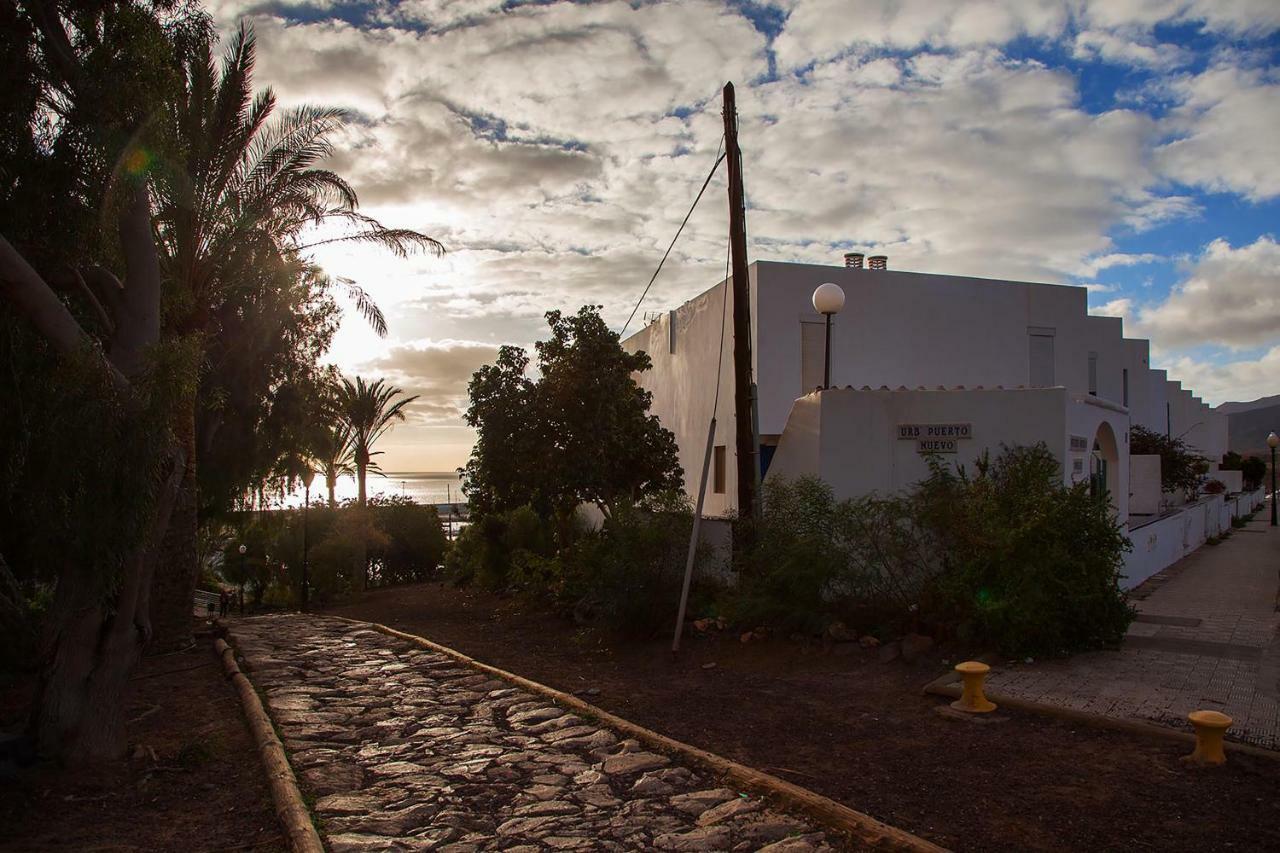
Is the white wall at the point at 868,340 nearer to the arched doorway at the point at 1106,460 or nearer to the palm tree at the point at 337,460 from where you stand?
the arched doorway at the point at 1106,460

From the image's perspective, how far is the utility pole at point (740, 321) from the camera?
11.7m

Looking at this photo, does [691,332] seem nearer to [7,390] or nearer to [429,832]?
[7,390]

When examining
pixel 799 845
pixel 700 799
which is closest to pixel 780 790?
pixel 700 799

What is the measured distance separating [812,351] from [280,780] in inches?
597

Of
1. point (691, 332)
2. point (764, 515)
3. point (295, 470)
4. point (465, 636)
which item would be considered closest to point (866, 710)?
point (764, 515)

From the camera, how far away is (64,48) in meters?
7.08

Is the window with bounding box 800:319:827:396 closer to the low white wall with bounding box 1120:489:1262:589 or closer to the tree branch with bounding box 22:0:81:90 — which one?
the low white wall with bounding box 1120:489:1262:589

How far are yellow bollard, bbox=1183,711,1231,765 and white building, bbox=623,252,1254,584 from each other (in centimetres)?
602

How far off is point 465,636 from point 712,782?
7.99 meters

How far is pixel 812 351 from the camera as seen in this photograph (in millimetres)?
19281

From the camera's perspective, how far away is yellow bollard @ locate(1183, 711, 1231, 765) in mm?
5777

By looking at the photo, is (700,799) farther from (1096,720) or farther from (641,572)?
(641,572)

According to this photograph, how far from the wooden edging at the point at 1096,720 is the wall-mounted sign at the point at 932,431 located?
148 inches

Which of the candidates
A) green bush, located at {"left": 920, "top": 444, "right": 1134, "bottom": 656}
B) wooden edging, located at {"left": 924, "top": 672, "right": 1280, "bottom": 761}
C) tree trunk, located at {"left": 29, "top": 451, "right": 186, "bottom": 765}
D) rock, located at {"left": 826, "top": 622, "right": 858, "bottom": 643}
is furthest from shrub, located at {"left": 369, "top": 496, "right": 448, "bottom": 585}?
wooden edging, located at {"left": 924, "top": 672, "right": 1280, "bottom": 761}
